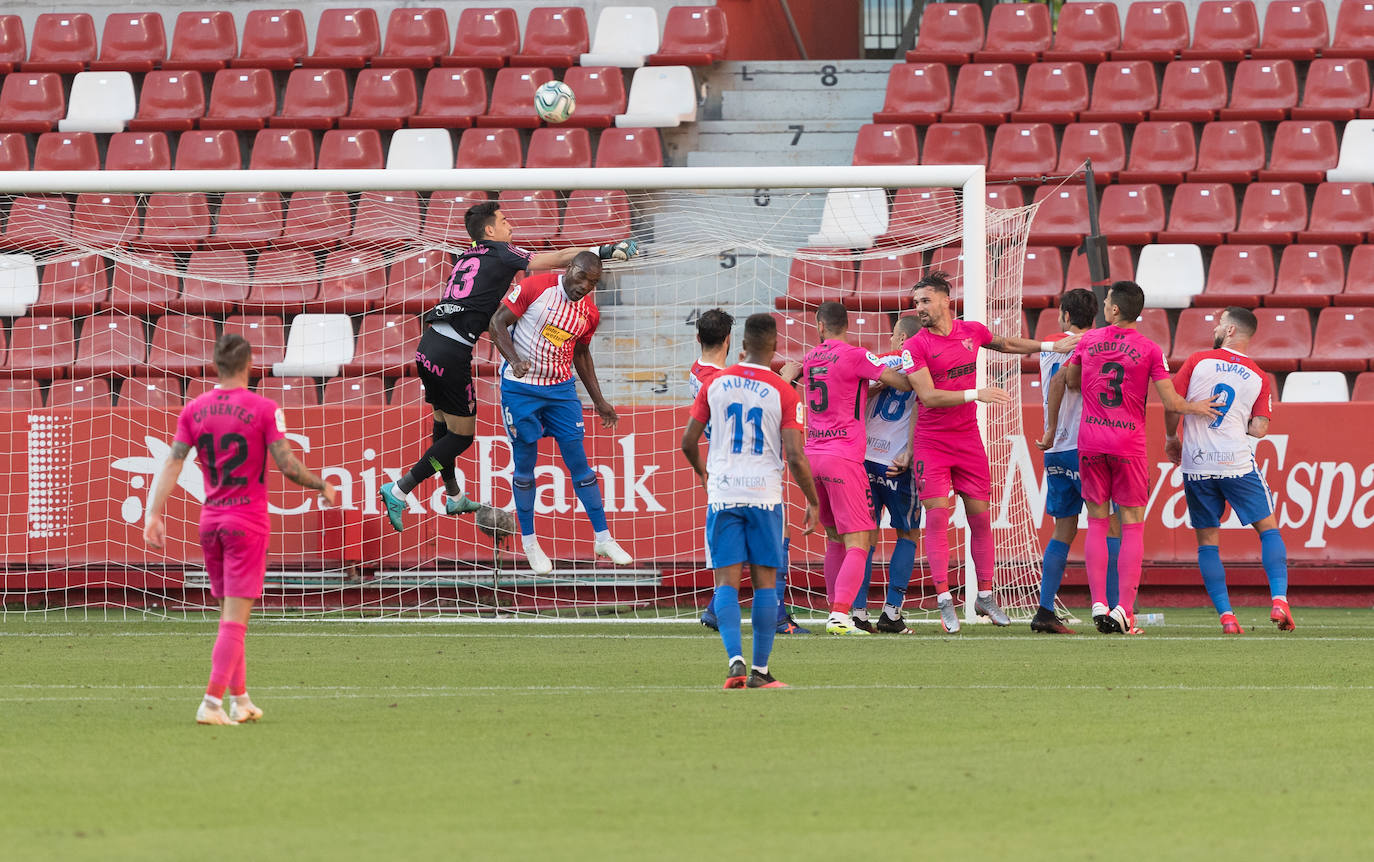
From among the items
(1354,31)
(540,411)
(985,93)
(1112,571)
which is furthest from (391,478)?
(1354,31)

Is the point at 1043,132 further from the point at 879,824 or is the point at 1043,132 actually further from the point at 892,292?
the point at 879,824

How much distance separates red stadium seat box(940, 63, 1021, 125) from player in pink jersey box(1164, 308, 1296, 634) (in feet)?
20.6

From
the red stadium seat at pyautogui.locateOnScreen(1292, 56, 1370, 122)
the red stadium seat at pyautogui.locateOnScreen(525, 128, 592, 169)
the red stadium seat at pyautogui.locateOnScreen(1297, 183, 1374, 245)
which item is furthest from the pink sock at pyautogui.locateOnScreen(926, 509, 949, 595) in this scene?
the red stadium seat at pyautogui.locateOnScreen(1292, 56, 1370, 122)

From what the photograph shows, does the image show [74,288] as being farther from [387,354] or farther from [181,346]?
[387,354]

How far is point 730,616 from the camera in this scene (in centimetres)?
737

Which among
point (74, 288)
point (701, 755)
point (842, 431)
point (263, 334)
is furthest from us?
point (74, 288)

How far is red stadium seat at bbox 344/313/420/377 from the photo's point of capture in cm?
1345

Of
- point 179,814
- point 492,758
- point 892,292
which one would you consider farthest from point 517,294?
point 179,814

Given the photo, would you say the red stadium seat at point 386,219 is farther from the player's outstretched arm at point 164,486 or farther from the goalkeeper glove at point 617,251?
the player's outstretched arm at point 164,486

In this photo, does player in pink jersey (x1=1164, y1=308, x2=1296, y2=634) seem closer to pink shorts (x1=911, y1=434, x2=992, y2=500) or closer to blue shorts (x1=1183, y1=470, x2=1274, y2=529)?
blue shorts (x1=1183, y1=470, x2=1274, y2=529)

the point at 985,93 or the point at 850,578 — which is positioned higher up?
the point at 985,93

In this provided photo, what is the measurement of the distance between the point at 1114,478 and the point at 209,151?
9586 millimetres

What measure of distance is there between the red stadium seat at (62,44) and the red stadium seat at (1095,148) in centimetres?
974

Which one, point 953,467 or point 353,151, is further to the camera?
point 353,151
